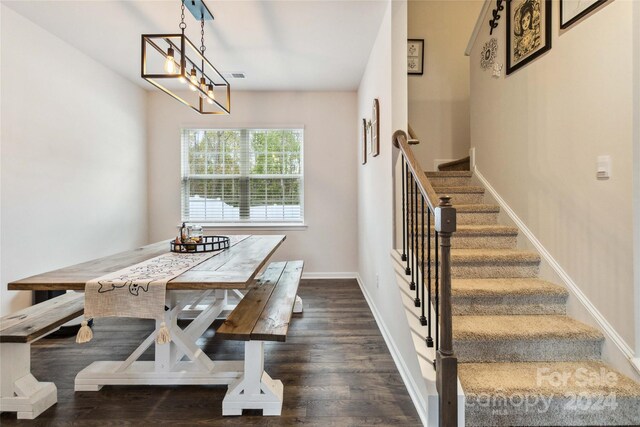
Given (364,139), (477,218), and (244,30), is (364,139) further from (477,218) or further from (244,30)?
(244,30)

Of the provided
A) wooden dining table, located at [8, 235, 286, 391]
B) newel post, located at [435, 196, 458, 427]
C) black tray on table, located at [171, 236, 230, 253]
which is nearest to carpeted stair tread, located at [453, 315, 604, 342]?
newel post, located at [435, 196, 458, 427]

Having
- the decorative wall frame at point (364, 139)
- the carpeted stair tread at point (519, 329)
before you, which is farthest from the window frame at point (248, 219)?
the carpeted stair tread at point (519, 329)

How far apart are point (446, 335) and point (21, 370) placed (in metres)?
2.34

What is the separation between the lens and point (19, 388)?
1.75 meters

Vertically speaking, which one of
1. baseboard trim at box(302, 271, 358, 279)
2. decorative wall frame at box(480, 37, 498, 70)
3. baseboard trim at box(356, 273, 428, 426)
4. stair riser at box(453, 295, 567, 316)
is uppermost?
decorative wall frame at box(480, 37, 498, 70)

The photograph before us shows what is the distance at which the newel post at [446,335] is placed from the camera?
4.76 ft

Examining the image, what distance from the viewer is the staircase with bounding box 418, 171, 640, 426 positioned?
1572mm

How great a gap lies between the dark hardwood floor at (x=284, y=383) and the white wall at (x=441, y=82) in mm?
2499

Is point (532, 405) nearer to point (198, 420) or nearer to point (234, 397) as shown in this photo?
point (234, 397)

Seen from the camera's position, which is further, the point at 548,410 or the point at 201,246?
the point at 201,246

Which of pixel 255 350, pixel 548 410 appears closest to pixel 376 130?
Answer: pixel 255 350

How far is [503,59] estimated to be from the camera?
111 inches

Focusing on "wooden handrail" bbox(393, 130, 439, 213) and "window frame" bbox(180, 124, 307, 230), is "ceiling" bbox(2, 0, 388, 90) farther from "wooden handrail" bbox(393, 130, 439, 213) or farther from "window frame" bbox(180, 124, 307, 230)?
"wooden handrail" bbox(393, 130, 439, 213)

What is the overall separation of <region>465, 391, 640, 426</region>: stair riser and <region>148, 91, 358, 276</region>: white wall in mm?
3111
